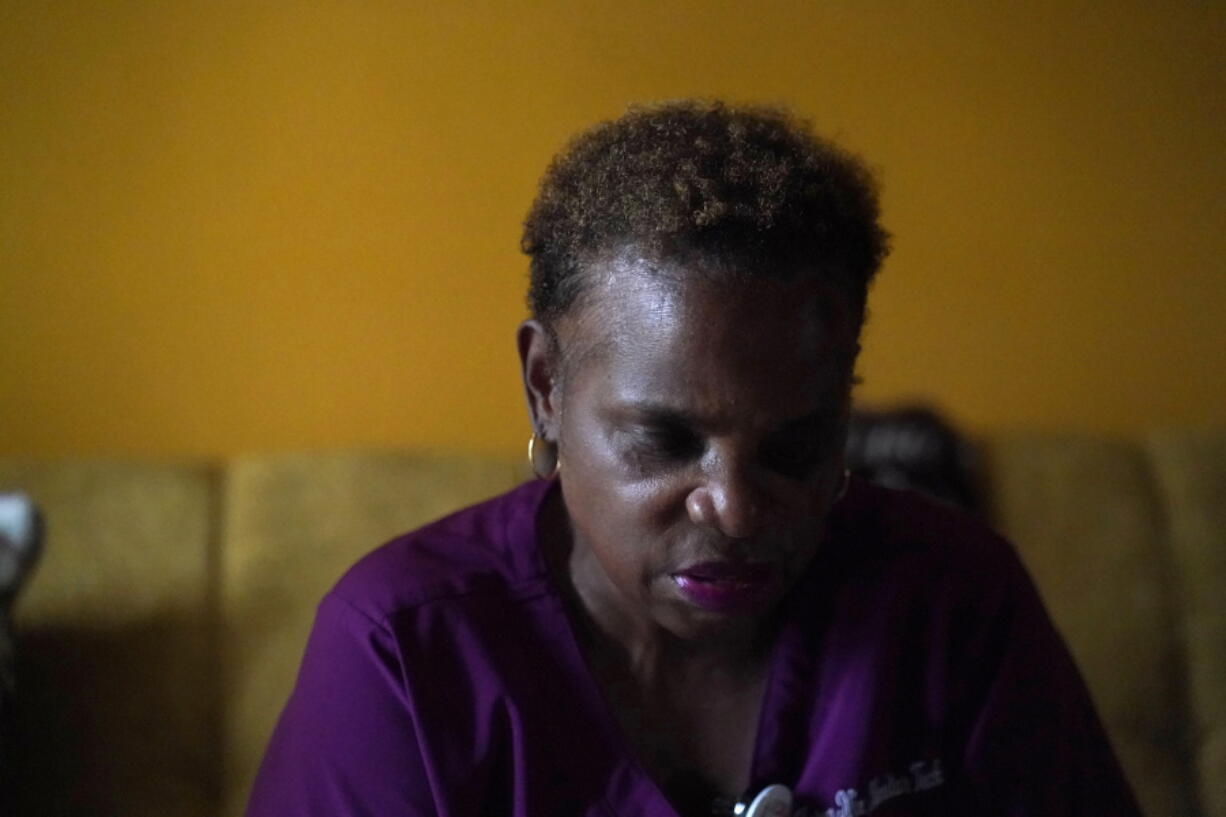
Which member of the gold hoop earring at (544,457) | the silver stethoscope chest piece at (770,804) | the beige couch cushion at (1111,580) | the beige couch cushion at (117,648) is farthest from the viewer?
the beige couch cushion at (1111,580)

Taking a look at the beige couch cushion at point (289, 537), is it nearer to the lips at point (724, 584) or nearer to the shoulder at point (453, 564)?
the shoulder at point (453, 564)

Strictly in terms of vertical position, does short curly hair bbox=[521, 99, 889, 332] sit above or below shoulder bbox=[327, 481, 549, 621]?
above

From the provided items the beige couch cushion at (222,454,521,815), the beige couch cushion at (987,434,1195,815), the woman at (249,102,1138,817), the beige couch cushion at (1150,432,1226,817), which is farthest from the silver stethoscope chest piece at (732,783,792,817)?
the beige couch cushion at (1150,432,1226,817)

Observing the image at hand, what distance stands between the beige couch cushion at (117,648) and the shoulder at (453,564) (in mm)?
512

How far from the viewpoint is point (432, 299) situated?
1562 millimetres

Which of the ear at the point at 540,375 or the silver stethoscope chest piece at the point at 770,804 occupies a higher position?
the ear at the point at 540,375

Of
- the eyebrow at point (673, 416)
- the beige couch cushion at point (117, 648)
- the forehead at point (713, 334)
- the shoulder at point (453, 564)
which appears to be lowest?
the beige couch cushion at point (117, 648)

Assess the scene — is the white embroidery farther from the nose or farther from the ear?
the ear

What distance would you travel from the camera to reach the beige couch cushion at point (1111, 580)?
57.3 inches

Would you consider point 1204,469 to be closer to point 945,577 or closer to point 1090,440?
point 1090,440

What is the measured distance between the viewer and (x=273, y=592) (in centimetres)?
135

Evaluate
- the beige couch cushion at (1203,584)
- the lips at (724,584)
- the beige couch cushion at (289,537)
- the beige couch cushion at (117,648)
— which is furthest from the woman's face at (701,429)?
the beige couch cushion at (1203,584)

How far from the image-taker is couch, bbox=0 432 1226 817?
1271mm

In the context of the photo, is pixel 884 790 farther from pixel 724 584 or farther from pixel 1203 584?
pixel 1203 584
